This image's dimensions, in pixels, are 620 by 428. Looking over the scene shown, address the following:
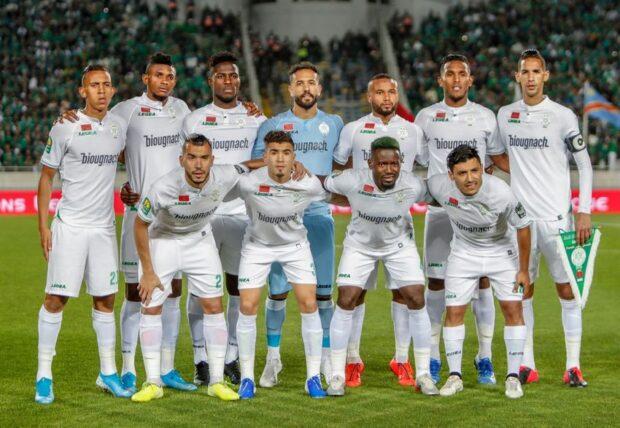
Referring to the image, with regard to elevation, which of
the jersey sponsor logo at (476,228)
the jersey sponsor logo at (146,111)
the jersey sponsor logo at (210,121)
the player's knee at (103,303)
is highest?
the jersey sponsor logo at (146,111)

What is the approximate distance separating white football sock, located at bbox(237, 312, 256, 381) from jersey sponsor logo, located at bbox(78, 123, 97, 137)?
1864mm

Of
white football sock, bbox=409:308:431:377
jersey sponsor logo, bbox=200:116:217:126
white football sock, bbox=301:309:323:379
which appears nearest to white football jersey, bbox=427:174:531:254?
white football sock, bbox=409:308:431:377

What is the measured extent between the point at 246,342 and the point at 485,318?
215 cm

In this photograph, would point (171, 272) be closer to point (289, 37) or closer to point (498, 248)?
point (498, 248)

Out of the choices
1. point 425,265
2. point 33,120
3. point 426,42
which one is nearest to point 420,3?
point 426,42

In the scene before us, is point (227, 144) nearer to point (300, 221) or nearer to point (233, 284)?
point (300, 221)

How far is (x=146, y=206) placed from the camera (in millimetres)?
8203

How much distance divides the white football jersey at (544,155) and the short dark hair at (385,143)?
1245 millimetres

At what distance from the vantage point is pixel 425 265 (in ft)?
30.8

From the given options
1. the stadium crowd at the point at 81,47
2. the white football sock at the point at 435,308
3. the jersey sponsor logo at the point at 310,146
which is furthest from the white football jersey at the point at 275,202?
the stadium crowd at the point at 81,47

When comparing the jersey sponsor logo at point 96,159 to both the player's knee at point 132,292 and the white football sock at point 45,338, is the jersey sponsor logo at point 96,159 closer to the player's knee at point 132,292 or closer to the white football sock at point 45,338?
the player's knee at point 132,292

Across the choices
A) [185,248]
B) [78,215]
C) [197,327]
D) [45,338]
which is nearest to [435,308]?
[197,327]

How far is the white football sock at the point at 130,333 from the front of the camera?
8844 millimetres

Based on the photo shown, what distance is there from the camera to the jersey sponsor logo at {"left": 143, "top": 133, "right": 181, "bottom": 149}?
8.85m
